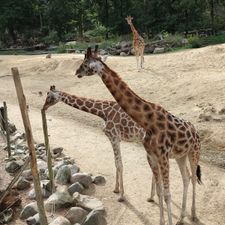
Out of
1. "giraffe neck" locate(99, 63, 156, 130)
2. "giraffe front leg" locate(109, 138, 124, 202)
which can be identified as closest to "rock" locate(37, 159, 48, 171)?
"giraffe front leg" locate(109, 138, 124, 202)

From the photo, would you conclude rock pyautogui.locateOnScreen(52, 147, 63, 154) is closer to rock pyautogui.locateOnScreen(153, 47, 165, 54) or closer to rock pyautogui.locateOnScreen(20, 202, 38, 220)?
rock pyautogui.locateOnScreen(20, 202, 38, 220)

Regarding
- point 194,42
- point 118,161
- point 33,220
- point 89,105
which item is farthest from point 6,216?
point 194,42

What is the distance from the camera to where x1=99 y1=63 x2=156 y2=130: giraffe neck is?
8.47 meters

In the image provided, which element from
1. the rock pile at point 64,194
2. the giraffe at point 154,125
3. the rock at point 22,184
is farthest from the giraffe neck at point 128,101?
the rock at point 22,184

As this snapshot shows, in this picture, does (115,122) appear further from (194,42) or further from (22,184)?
(194,42)

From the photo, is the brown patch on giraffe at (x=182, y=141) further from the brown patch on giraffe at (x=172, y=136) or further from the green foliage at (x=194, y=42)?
the green foliage at (x=194, y=42)

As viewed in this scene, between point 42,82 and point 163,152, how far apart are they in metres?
17.1

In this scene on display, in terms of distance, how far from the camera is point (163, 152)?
8.55m

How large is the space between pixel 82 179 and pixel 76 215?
1.70m

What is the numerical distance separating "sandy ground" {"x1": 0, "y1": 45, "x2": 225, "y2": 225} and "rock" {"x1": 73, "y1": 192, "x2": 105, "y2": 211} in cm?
30

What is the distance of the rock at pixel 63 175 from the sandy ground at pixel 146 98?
768 mm

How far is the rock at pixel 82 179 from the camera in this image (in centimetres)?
1103

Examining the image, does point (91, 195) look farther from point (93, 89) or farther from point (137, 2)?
point (137, 2)

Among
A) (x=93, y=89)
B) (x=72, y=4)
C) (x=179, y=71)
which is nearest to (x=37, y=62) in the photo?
(x=93, y=89)
